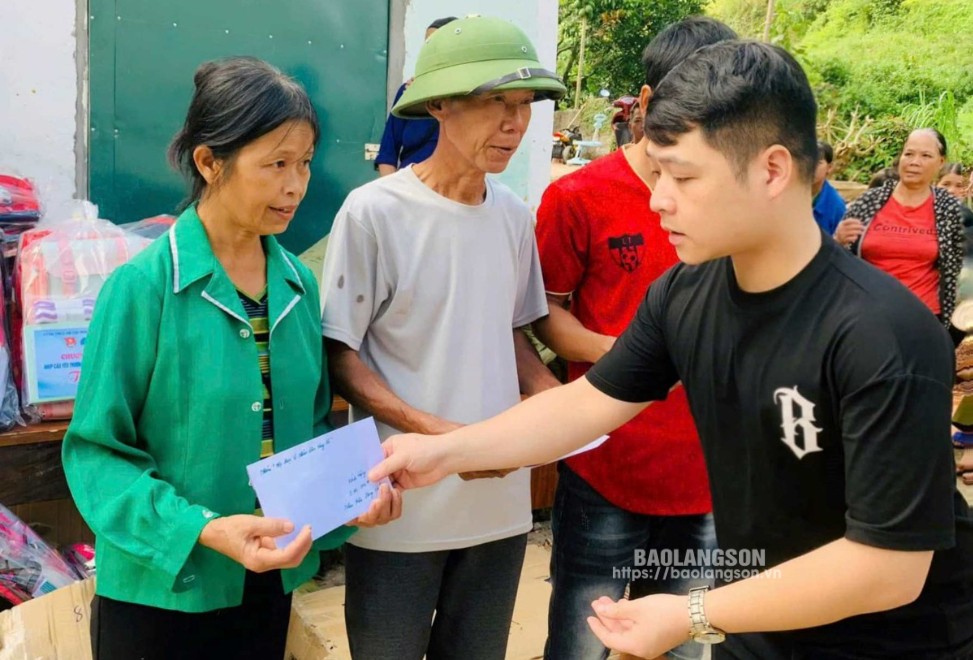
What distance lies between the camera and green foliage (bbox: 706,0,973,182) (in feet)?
49.9

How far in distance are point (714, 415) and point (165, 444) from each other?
3.19 ft

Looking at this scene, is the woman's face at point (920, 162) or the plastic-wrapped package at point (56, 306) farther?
the woman's face at point (920, 162)

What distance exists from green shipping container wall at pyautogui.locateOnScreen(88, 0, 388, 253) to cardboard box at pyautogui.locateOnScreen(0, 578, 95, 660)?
7.18ft

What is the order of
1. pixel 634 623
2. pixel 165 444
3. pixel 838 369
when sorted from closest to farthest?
pixel 838 369 → pixel 634 623 → pixel 165 444

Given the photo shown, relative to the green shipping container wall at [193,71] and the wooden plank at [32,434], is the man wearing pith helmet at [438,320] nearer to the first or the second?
the wooden plank at [32,434]

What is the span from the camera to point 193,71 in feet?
13.6

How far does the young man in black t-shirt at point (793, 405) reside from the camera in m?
1.18

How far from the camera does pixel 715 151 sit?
132 centimetres

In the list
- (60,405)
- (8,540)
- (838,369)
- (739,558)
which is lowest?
(8,540)

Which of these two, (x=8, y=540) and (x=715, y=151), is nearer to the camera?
(x=715, y=151)

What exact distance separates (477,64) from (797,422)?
1078mm

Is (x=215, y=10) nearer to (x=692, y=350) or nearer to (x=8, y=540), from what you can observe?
(x=8, y=540)

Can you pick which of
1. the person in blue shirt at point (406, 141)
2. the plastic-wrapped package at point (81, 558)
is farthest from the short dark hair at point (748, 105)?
the person in blue shirt at point (406, 141)

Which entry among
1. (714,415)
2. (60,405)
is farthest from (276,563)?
(60,405)
